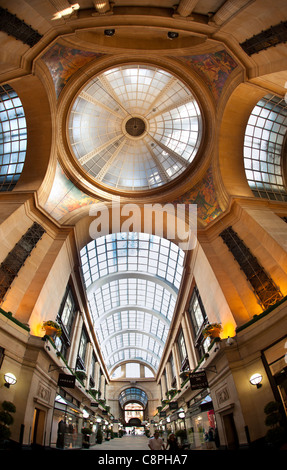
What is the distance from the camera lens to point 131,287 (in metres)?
35.3

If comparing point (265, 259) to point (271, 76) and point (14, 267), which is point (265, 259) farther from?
point (14, 267)

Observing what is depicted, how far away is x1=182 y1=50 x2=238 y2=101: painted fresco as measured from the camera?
1326 centimetres

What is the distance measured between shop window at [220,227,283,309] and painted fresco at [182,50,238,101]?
28.0 ft

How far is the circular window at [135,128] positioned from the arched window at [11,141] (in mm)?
3332

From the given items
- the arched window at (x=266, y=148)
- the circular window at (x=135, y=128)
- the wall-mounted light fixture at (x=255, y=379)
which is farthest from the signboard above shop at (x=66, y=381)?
the arched window at (x=266, y=148)

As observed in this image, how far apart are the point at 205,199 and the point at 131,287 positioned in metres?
21.1

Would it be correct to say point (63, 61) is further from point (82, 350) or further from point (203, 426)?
point (82, 350)

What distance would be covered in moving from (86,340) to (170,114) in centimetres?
2461

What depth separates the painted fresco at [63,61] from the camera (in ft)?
43.0

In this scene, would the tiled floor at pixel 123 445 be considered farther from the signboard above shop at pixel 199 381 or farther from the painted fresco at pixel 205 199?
the painted fresco at pixel 205 199

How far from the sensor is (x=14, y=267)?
12492mm

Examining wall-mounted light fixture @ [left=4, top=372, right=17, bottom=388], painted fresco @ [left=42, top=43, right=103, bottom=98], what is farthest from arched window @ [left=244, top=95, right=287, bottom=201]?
wall-mounted light fixture @ [left=4, top=372, right=17, bottom=388]

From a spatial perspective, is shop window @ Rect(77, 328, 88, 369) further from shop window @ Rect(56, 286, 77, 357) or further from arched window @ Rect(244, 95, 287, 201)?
arched window @ Rect(244, 95, 287, 201)

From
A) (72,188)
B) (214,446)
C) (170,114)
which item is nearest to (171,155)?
(170,114)
